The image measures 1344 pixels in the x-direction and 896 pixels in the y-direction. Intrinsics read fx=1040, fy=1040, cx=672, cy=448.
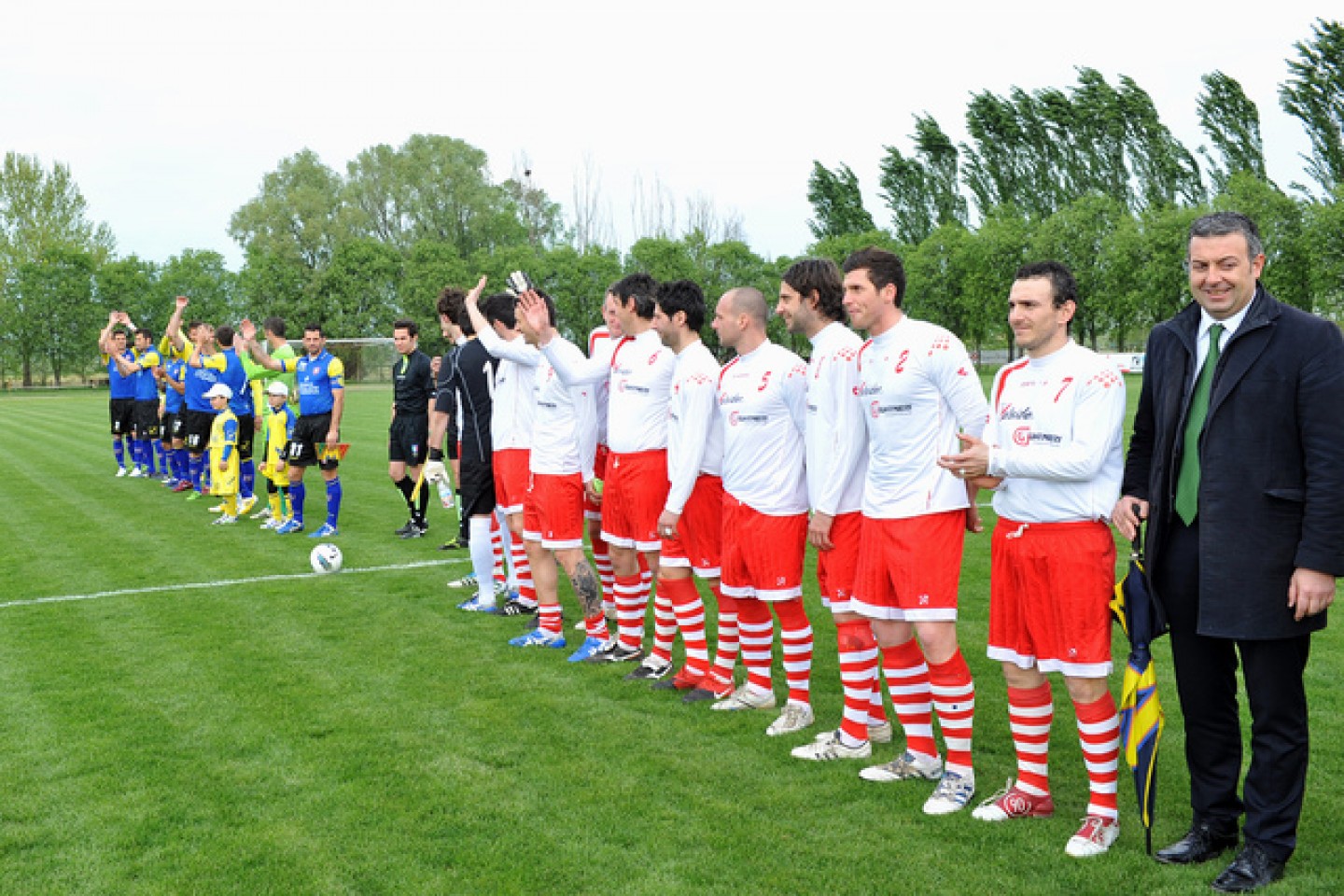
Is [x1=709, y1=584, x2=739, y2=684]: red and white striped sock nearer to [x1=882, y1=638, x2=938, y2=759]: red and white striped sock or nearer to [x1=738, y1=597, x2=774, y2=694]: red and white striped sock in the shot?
[x1=738, y1=597, x2=774, y2=694]: red and white striped sock

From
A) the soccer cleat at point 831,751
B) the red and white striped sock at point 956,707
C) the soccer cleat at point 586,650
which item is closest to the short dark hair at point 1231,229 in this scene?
the red and white striped sock at point 956,707

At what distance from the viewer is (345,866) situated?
13.5 feet

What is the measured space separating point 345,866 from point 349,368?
55.6 metres

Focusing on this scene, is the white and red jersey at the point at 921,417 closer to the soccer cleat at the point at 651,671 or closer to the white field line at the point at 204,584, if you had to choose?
the soccer cleat at the point at 651,671

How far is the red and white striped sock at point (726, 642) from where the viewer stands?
6.09 m

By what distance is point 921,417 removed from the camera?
14.9ft

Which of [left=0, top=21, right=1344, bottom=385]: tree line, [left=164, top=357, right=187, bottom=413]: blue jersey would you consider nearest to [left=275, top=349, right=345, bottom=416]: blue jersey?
[left=164, top=357, right=187, bottom=413]: blue jersey

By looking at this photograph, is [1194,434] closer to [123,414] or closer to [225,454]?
[225,454]

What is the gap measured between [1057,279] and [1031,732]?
186cm

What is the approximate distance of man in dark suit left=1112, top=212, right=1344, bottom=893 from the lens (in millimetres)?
3568

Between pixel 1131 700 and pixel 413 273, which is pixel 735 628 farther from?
pixel 413 273

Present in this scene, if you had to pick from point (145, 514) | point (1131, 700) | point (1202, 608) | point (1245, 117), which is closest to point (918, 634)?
point (1131, 700)

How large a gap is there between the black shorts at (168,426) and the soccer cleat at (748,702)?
1294cm

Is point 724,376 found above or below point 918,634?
above
